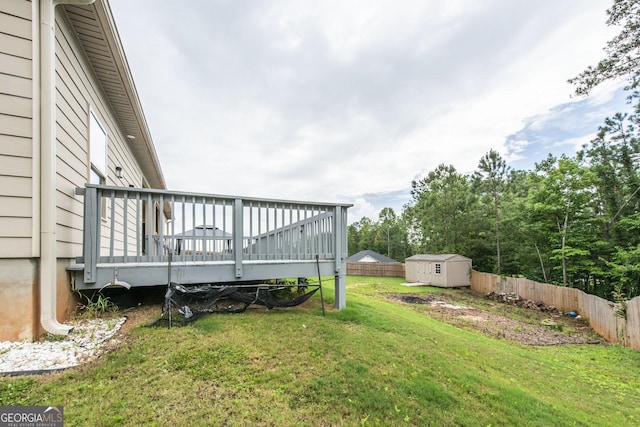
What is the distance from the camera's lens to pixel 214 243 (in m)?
4.08

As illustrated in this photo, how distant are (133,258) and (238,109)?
26.2 ft

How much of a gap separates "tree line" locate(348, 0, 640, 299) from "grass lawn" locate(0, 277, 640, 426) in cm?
844

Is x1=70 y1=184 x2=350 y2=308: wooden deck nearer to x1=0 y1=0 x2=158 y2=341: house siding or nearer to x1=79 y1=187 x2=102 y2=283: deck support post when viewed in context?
x1=79 y1=187 x2=102 y2=283: deck support post

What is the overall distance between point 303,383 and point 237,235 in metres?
2.20

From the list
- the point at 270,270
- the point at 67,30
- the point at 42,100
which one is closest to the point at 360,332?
the point at 270,270

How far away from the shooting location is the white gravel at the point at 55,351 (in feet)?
7.52

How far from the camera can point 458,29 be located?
7.56 m

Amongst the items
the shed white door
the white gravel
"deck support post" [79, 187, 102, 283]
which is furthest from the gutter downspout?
the shed white door

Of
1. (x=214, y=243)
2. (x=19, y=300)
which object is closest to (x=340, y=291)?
(x=214, y=243)

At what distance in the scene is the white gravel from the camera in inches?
90.3

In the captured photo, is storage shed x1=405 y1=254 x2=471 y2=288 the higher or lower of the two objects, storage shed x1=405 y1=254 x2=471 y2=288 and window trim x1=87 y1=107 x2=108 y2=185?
the lower

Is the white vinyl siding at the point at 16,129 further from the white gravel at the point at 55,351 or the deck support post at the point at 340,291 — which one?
the deck support post at the point at 340,291

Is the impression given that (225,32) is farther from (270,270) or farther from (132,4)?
(270,270)

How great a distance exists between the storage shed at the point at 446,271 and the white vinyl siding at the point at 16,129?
66.2 feet
